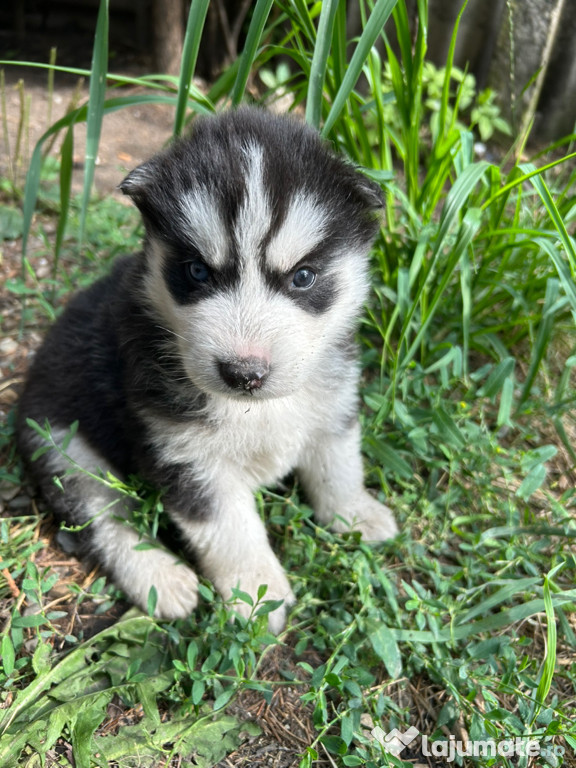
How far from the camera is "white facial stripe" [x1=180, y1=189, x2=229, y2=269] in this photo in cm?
195

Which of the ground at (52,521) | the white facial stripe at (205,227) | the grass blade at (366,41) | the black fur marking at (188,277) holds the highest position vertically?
the grass blade at (366,41)

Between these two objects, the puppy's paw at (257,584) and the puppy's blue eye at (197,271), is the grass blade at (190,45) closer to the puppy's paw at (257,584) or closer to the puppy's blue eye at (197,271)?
the puppy's blue eye at (197,271)

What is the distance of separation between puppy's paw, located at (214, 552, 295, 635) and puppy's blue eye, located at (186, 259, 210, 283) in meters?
1.12

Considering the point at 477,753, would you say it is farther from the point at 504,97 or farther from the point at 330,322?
the point at 504,97

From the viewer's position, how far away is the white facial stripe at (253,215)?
6.27 feet

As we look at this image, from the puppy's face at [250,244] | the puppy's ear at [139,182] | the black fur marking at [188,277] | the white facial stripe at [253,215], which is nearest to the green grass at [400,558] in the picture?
the puppy's face at [250,244]

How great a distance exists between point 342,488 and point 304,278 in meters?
1.10

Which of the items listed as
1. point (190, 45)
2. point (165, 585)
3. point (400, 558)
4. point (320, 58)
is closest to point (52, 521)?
point (165, 585)

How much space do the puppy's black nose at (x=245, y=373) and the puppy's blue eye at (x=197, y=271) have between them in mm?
334

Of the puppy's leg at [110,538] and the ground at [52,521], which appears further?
the puppy's leg at [110,538]

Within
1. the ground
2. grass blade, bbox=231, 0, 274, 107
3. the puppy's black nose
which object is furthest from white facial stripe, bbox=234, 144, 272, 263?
the ground

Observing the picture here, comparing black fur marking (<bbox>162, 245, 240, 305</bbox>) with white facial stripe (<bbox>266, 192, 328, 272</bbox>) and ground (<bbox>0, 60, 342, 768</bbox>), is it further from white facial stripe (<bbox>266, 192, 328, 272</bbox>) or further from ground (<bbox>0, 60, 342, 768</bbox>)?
ground (<bbox>0, 60, 342, 768</bbox>)

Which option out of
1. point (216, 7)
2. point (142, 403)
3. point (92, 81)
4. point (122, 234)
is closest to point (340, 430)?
point (142, 403)

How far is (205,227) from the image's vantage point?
197cm
